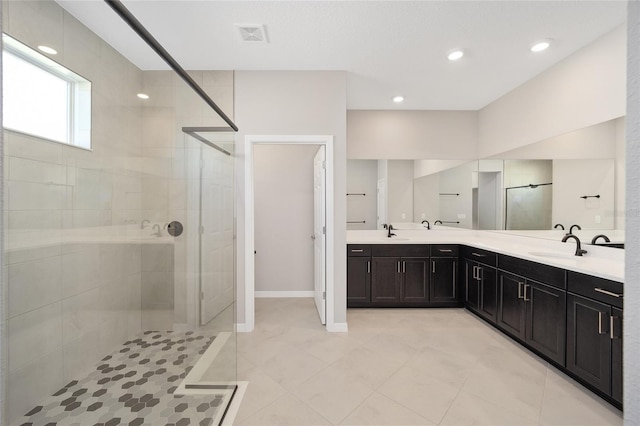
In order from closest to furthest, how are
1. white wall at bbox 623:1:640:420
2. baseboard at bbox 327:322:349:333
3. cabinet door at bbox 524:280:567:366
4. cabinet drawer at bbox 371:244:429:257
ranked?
white wall at bbox 623:1:640:420 → cabinet door at bbox 524:280:567:366 → baseboard at bbox 327:322:349:333 → cabinet drawer at bbox 371:244:429:257

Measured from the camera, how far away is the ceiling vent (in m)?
2.17

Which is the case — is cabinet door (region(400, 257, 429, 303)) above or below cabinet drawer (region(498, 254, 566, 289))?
below

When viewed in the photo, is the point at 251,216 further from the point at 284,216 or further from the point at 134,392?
the point at 134,392

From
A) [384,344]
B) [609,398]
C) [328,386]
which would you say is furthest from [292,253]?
[609,398]

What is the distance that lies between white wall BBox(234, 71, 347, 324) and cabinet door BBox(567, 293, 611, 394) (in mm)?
1896

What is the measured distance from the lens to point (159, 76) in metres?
1.21

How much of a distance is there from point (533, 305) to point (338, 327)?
186 cm

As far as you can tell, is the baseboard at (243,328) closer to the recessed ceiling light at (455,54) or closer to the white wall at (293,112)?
the white wall at (293,112)

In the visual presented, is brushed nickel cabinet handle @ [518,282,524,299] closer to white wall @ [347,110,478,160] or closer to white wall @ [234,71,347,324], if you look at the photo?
white wall @ [234,71,347,324]

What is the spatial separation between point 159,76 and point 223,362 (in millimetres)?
1816

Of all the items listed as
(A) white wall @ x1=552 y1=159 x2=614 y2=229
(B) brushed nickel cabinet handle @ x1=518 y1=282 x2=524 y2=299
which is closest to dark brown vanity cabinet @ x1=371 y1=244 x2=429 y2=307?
(B) brushed nickel cabinet handle @ x1=518 y1=282 x2=524 y2=299

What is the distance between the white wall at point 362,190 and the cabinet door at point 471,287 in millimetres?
1437

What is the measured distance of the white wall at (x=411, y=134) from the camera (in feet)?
13.0

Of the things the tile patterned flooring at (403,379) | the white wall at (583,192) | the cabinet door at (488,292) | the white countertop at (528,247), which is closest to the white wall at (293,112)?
the tile patterned flooring at (403,379)
